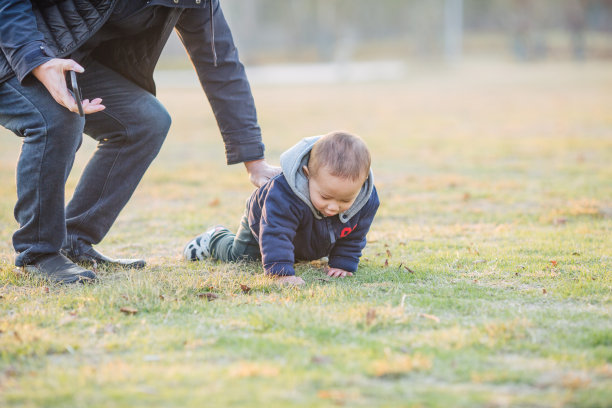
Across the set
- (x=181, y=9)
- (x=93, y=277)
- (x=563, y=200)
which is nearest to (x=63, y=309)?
(x=93, y=277)

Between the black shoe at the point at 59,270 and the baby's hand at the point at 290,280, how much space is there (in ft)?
3.31

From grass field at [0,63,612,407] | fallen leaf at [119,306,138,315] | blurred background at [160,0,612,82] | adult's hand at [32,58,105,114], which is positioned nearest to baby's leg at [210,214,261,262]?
grass field at [0,63,612,407]

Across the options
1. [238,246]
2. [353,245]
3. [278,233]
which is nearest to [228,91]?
[238,246]

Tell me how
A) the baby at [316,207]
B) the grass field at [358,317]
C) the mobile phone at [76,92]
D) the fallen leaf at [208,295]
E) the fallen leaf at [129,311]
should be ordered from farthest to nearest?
the baby at [316,207] < the fallen leaf at [208,295] < the mobile phone at [76,92] < the fallen leaf at [129,311] < the grass field at [358,317]

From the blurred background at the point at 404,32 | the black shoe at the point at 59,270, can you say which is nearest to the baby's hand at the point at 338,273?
the black shoe at the point at 59,270

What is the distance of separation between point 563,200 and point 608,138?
5.35m

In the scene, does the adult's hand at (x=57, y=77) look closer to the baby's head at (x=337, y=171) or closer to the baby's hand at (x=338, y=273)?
the baby's head at (x=337, y=171)

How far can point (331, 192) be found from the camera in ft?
12.0

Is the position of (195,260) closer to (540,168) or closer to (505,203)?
(505,203)

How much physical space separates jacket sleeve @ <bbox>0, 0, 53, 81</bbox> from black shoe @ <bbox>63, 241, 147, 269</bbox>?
45.6 inches

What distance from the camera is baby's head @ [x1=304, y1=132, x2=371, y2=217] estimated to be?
11.8 ft

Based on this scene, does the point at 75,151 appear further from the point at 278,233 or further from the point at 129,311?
the point at 278,233

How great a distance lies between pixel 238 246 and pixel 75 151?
112cm

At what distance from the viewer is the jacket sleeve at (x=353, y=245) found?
13.2 ft
